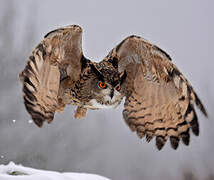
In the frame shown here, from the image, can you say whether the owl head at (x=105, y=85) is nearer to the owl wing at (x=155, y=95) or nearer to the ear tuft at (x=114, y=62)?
the ear tuft at (x=114, y=62)

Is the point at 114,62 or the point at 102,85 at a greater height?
the point at 114,62

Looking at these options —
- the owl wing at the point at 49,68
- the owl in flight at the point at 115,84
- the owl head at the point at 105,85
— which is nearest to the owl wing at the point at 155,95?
the owl in flight at the point at 115,84

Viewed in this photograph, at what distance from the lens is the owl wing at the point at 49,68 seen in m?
1.32

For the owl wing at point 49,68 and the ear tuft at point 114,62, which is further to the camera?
the ear tuft at point 114,62

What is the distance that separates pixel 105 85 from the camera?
1400mm

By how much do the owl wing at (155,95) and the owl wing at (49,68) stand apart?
244 millimetres

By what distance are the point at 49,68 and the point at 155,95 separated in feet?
2.22

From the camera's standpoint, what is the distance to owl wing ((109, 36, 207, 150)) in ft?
4.69

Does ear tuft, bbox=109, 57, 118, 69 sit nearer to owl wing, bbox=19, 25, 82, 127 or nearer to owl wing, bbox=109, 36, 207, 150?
owl wing, bbox=109, 36, 207, 150

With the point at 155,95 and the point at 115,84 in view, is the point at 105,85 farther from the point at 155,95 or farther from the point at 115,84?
the point at 155,95

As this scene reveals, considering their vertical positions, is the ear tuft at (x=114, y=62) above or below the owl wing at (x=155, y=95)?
above

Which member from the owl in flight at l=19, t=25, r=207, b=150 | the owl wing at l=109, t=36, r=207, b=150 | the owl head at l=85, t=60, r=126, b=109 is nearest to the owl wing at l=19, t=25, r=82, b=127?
the owl in flight at l=19, t=25, r=207, b=150

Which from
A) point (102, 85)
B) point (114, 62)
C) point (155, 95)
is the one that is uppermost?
point (114, 62)

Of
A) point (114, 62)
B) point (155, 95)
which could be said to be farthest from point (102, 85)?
point (155, 95)
